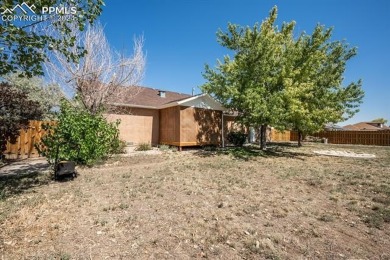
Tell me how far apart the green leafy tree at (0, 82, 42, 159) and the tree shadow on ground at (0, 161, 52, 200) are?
1.14 metres

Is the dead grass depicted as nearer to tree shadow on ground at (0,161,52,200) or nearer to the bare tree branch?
tree shadow on ground at (0,161,52,200)

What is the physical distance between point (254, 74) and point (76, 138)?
10509 millimetres

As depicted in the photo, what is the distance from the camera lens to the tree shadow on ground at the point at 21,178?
6.33 m

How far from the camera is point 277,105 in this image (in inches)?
504

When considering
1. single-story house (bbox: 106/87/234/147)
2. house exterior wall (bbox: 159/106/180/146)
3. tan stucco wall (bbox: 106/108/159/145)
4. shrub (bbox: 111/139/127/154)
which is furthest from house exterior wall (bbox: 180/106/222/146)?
shrub (bbox: 111/139/127/154)

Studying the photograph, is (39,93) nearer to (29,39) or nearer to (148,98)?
(148,98)

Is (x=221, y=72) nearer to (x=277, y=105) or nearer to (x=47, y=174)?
(x=277, y=105)

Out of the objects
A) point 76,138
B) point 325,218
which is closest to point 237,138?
point 76,138

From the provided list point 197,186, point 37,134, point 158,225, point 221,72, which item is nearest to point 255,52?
point 221,72

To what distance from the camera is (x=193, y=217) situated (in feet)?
15.2

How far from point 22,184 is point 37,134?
627 cm

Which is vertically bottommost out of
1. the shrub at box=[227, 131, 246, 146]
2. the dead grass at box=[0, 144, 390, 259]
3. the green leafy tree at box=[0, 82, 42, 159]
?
the dead grass at box=[0, 144, 390, 259]

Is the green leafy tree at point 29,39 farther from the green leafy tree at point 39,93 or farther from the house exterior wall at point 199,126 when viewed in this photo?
the green leafy tree at point 39,93

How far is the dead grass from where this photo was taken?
3.49 metres
